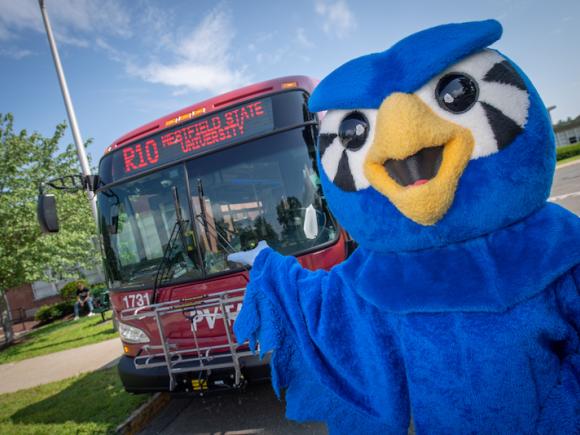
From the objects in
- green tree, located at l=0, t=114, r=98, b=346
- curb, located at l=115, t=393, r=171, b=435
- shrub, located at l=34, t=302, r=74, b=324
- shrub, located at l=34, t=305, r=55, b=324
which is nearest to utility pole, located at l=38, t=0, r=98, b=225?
green tree, located at l=0, t=114, r=98, b=346

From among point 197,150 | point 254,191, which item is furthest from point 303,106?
point 197,150

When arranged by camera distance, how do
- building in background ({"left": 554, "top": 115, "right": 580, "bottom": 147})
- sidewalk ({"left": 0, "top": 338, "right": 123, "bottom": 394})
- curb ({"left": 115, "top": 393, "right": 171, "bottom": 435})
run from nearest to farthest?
1. curb ({"left": 115, "top": 393, "right": 171, "bottom": 435})
2. sidewalk ({"left": 0, "top": 338, "right": 123, "bottom": 394})
3. building in background ({"left": 554, "top": 115, "right": 580, "bottom": 147})

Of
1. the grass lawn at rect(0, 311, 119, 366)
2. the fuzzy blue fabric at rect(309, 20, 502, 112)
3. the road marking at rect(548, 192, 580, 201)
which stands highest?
the fuzzy blue fabric at rect(309, 20, 502, 112)

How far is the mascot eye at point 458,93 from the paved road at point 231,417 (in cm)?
272

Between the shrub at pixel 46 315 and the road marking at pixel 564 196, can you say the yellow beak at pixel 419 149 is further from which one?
the shrub at pixel 46 315

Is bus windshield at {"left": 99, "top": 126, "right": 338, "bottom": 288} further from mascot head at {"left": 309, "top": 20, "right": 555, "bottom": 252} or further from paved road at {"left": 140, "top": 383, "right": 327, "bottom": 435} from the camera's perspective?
mascot head at {"left": 309, "top": 20, "right": 555, "bottom": 252}

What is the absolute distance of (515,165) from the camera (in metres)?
0.93

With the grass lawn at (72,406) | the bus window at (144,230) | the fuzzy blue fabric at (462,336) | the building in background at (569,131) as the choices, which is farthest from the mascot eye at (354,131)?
the building in background at (569,131)

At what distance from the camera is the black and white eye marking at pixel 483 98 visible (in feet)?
3.11

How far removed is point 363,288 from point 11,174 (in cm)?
1404

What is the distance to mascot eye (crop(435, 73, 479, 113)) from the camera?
98cm

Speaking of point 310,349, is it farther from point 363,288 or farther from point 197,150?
point 197,150

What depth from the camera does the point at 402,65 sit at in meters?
1.04

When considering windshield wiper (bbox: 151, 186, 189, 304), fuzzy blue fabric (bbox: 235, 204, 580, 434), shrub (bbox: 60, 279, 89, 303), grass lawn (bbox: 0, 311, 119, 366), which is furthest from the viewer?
shrub (bbox: 60, 279, 89, 303)
